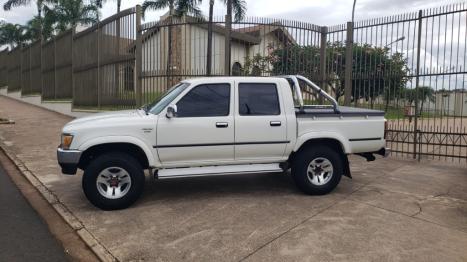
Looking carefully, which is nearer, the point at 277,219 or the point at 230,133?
the point at 277,219

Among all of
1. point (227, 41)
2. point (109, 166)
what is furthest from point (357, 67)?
point (109, 166)

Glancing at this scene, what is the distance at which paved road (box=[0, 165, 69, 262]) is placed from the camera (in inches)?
174

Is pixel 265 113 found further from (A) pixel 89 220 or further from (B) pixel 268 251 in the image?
(A) pixel 89 220

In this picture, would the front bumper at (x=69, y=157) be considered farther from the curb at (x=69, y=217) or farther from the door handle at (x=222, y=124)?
the door handle at (x=222, y=124)

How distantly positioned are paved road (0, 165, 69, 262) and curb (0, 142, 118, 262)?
27cm

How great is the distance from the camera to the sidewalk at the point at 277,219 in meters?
4.43

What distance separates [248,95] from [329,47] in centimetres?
537

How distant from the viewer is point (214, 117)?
6.06 m

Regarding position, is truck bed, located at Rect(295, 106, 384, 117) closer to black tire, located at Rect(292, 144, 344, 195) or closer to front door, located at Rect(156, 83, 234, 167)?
black tire, located at Rect(292, 144, 344, 195)

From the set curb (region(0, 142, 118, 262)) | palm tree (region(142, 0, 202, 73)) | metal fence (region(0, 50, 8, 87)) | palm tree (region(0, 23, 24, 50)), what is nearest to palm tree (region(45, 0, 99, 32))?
metal fence (region(0, 50, 8, 87))

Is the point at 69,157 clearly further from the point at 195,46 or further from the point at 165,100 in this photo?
the point at 195,46

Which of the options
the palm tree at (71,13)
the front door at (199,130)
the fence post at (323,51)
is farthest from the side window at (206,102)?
the palm tree at (71,13)

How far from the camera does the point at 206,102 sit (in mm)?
6145

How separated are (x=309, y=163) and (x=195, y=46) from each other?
6588 millimetres
